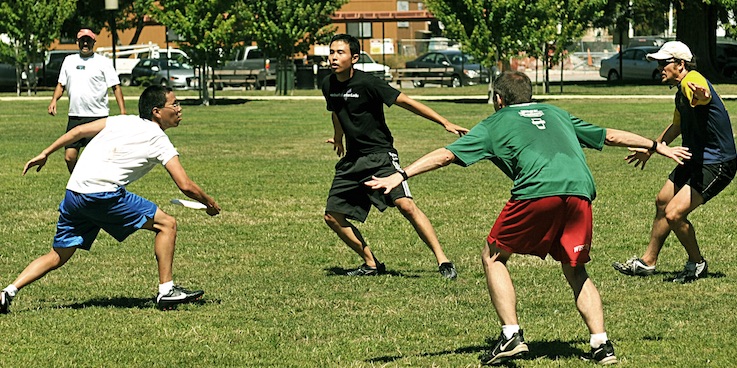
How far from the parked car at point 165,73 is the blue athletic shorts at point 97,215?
131 ft

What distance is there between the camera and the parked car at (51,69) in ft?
168

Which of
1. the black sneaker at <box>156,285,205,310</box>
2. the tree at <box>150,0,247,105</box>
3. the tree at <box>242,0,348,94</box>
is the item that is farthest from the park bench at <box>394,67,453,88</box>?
the black sneaker at <box>156,285,205,310</box>

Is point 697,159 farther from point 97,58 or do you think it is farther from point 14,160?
point 14,160

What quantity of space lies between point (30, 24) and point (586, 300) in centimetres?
3817

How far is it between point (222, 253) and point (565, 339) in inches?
166

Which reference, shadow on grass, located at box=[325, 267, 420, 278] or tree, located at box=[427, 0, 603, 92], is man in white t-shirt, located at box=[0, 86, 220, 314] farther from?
tree, located at box=[427, 0, 603, 92]

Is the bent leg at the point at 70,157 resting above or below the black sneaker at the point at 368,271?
above

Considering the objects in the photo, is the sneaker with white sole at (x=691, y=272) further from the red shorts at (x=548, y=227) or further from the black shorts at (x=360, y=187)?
the red shorts at (x=548, y=227)

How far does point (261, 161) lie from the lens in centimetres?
1873

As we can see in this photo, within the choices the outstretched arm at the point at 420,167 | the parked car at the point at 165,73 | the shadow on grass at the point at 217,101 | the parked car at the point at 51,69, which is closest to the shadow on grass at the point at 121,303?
the outstretched arm at the point at 420,167

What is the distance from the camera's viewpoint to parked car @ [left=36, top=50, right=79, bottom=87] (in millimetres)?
51128

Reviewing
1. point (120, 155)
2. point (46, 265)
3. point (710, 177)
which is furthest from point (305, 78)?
point (120, 155)

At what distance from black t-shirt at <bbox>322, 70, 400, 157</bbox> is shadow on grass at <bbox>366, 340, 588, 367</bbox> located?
8.70 feet

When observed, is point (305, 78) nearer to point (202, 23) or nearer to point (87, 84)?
point (202, 23)
